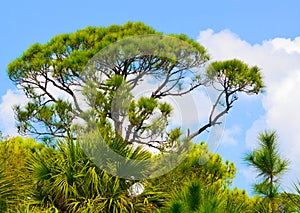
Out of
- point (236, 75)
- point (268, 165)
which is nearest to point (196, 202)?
point (268, 165)

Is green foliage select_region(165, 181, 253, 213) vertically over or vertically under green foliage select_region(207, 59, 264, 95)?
under

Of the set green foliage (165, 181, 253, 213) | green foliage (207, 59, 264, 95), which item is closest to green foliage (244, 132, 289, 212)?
green foliage (165, 181, 253, 213)

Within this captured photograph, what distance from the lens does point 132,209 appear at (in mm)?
9406

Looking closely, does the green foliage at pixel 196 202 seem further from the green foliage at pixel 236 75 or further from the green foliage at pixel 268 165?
the green foliage at pixel 236 75

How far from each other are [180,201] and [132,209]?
8.46 feet

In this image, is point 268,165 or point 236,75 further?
point 236,75

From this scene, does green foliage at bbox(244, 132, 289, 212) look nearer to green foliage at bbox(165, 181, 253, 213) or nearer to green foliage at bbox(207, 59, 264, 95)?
green foliage at bbox(165, 181, 253, 213)

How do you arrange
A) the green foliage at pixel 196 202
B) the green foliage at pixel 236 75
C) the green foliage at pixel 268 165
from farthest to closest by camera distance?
the green foliage at pixel 236 75 → the green foliage at pixel 268 165 → the green foliage at pixel 196 202

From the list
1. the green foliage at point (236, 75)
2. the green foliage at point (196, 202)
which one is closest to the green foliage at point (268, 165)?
the green foliage at point (196, 202)

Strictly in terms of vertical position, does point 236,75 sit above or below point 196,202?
above

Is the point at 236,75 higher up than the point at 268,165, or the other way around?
the point at 236,75

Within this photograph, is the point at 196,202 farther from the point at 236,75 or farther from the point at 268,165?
the point at 236,75

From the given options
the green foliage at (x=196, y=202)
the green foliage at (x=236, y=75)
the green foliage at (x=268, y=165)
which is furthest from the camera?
the green foliage at (x=236, y=75)

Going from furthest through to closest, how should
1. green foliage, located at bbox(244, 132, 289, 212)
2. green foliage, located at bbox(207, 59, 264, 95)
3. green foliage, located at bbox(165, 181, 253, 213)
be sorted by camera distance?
1. green foliage, located at bbox(207, 59, 264, 95)
2. green foliage, located at bbox(244, 132, 289, 212)
3. green foliage, located at bbox(165, 181, 253, 213)
